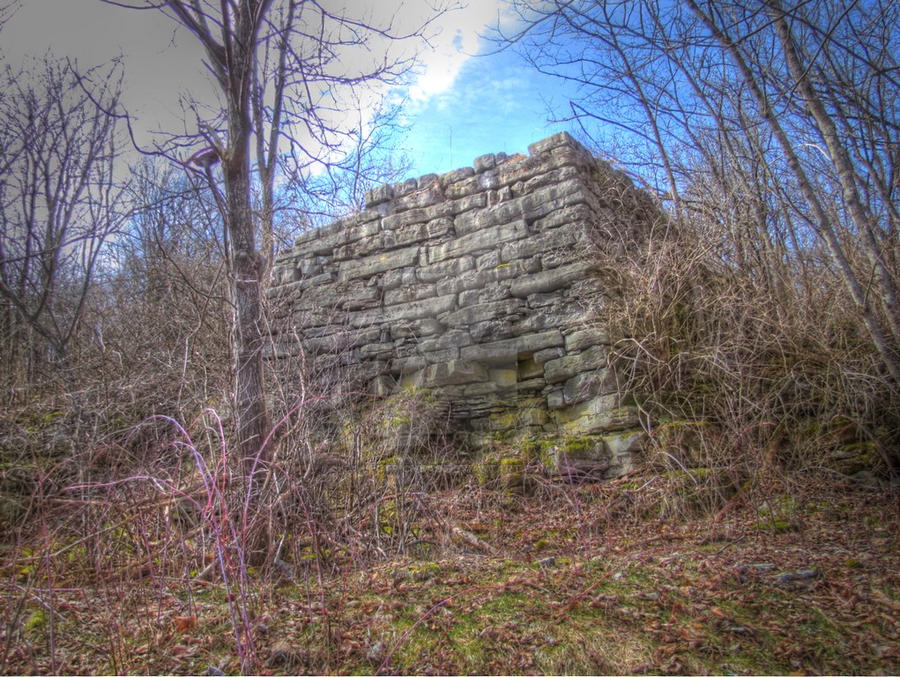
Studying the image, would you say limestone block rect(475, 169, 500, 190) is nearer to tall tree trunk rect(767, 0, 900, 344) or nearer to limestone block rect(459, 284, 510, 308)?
limestone block rect(459, 284, 510, 308)

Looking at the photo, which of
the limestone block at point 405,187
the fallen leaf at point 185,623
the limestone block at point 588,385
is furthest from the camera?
the limestone block at point 405,187

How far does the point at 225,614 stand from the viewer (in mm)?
2215

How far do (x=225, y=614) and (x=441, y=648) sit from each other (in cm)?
96

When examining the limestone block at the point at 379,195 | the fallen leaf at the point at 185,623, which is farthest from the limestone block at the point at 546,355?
the fallen leaf at the point at 185,623

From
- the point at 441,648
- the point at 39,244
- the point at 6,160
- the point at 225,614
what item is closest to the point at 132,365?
the point at 39,244

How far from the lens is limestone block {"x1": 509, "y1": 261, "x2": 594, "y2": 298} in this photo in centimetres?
440

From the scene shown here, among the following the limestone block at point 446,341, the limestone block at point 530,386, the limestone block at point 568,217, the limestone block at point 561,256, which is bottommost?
the limestone block at point 530,386

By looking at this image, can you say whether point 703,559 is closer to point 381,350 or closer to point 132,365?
point 381,350

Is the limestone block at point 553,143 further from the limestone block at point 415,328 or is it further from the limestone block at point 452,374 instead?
the limestone block at point 452,374

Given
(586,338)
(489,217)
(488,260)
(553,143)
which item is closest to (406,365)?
(488,260)

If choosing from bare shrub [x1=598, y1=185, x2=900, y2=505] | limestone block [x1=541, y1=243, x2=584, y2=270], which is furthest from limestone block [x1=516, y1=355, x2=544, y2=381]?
limestone block [x1=541, y1=243, x2=584, y2=270]

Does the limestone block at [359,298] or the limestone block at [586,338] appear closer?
the limestone block at [586,338]

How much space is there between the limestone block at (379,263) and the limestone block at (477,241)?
194mm

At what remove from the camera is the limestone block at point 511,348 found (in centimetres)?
445
